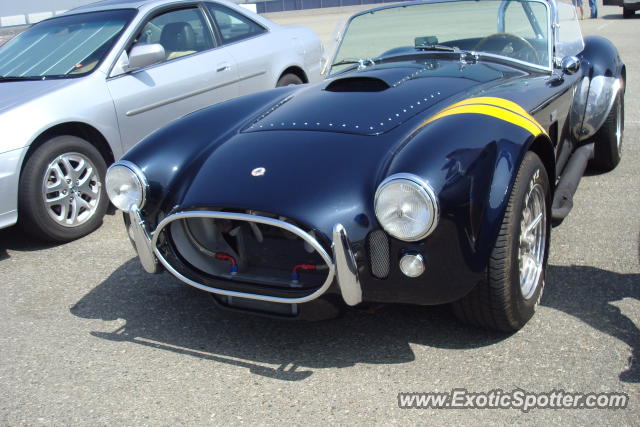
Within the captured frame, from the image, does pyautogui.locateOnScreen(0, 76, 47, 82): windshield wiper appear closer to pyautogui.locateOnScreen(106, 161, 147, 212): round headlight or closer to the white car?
the white car

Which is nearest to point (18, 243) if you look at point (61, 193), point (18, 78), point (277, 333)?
point (61, 193)

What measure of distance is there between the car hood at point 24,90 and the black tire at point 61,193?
0.32 metres

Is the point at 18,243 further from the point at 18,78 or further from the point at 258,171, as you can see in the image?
the point at 258,171

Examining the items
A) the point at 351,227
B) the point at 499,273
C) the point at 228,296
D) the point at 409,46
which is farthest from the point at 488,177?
the point at 409,46

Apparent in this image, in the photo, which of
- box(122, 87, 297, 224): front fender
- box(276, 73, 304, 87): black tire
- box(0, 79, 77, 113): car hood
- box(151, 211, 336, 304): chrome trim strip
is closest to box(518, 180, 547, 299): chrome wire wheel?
box(151, 211, 336, 304): chrome trim strip

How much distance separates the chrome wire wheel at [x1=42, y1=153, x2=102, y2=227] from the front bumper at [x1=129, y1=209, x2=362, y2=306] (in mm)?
1652

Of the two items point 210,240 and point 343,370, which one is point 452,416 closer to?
point 343,370

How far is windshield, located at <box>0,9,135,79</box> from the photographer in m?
5.18

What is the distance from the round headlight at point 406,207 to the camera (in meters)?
2.66

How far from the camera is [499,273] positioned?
2846 mm

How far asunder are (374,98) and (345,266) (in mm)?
1149

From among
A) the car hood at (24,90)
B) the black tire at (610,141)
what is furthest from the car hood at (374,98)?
the car hood at (24,90)

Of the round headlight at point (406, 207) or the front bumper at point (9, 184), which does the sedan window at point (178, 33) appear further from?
the round headlight at point (406, 207)

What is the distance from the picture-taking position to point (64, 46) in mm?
5402
